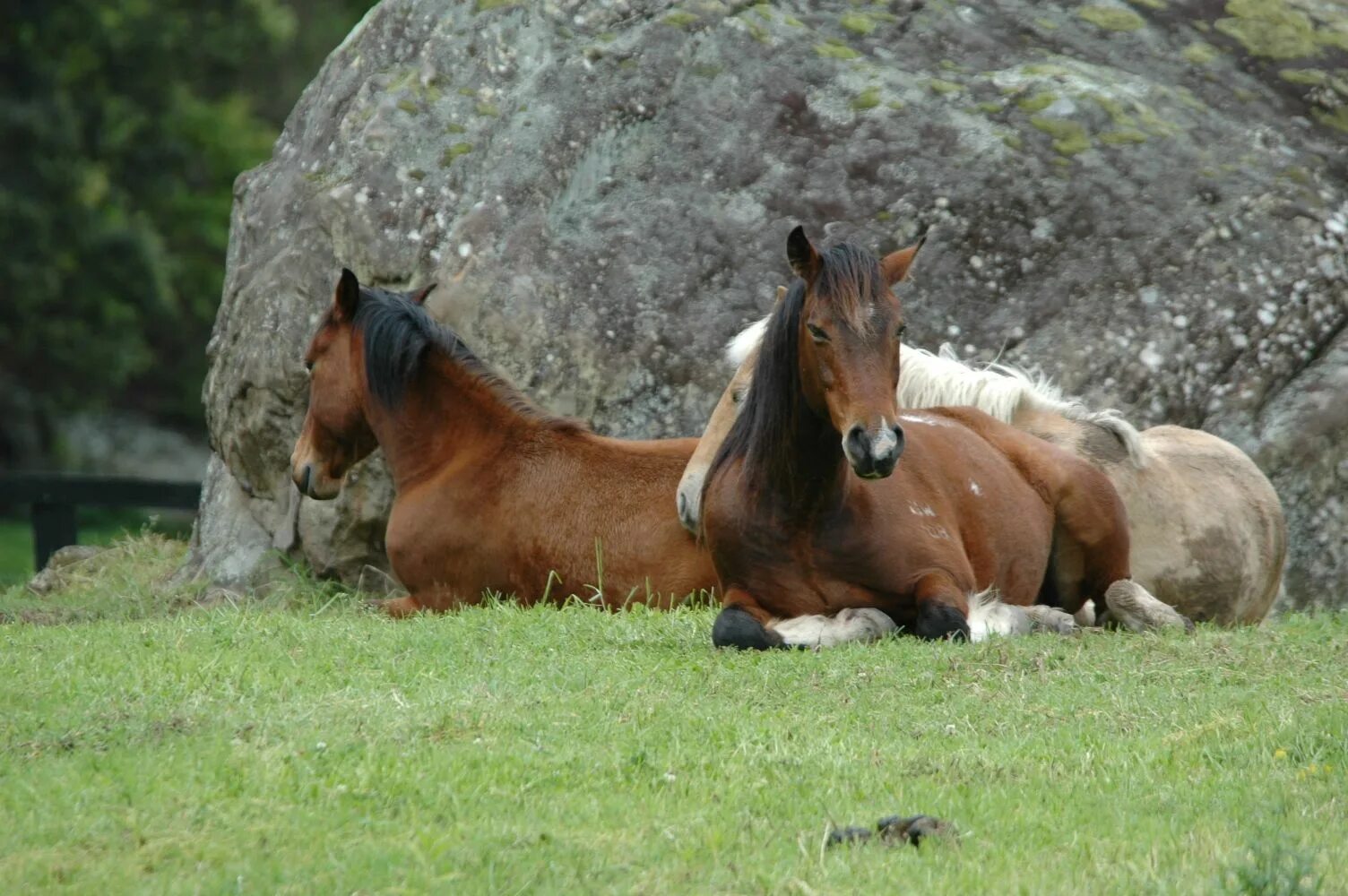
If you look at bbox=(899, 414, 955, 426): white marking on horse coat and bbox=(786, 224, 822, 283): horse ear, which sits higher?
bbox=(786, 224, 822, 283): horse ear

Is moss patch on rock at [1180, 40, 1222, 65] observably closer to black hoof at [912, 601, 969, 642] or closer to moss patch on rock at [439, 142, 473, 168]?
moss patch on rock at [439, 142, 473, 168]

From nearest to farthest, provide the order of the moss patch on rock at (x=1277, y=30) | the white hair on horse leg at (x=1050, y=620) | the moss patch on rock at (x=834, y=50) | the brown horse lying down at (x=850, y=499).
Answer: the brown horse lying down at (x=850, y=499)
the white hair on horse leg at (x=1050, y=620)
the moss patch on rock at (x=834, y=50)
the moss patch on rock at (x=1277, y=30)

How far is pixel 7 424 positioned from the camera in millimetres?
23797

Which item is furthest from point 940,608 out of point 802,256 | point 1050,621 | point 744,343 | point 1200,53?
point 1200,53

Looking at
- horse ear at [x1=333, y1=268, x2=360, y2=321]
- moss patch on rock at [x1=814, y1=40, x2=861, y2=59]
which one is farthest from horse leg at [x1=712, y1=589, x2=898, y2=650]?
moss patch on rock at [x1=814, y1=40, x2=861, y2=59]

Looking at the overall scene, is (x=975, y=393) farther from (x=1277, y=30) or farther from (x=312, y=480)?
(x=1277, y=30)

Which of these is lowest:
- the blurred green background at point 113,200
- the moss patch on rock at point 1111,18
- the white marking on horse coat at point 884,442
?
the blurred green background at point 113,200

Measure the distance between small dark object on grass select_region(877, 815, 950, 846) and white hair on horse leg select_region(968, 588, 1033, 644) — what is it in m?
2.68

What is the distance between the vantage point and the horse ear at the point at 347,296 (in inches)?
340

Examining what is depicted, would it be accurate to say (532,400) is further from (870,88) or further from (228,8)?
(228,8)

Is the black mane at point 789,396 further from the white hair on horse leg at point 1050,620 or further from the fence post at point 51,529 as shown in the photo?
the fence post at point 51,529

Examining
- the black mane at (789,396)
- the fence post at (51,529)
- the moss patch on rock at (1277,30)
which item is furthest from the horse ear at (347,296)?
the moss patch on rock at (1277,30)

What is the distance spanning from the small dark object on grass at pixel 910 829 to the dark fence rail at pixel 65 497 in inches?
396

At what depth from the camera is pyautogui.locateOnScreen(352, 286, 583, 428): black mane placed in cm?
869
